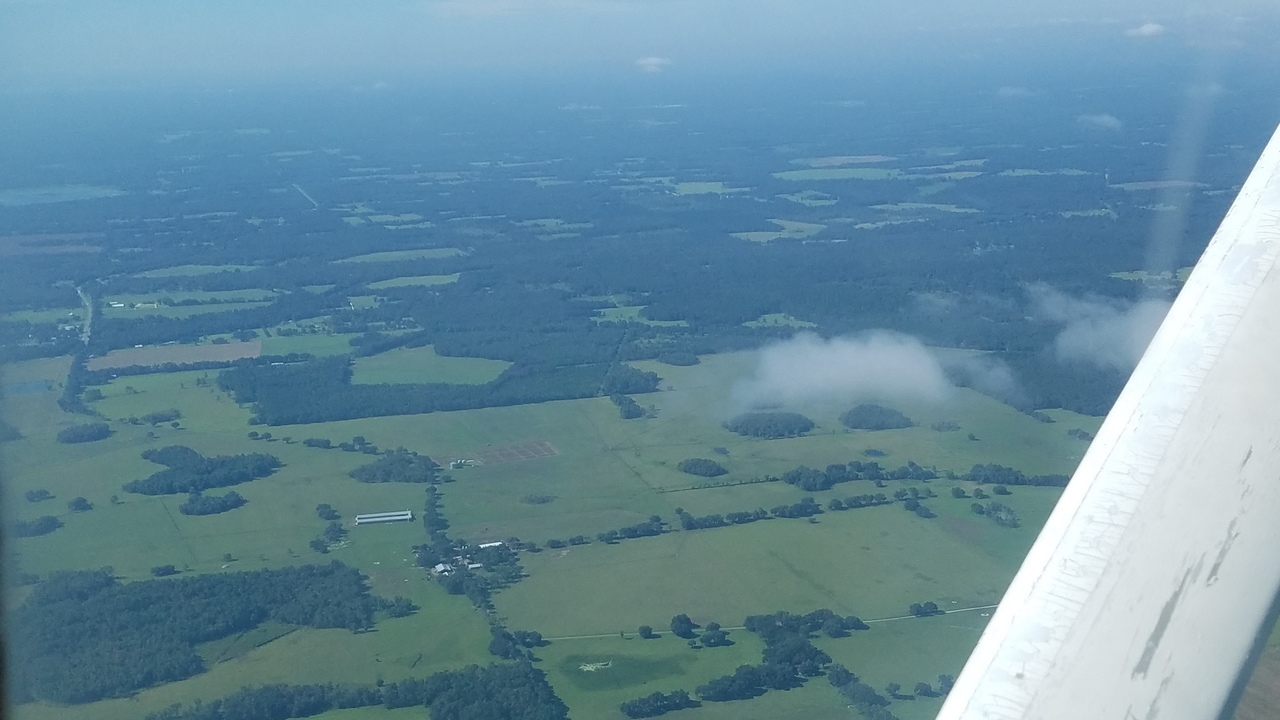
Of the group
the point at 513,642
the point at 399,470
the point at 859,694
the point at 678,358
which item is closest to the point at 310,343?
the point at 678,358

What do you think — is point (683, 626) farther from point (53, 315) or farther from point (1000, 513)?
point (53, 315)

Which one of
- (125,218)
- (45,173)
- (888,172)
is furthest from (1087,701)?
(888,172)

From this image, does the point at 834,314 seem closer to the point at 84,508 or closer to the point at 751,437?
the point at 751,437

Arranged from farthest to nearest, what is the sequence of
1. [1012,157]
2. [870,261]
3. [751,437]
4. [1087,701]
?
[1012,157], [870,261], [751,437], [1087,701]

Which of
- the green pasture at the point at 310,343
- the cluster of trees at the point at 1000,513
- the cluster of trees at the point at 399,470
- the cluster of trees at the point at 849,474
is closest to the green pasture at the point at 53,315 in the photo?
the green pasture at the point at 310,343

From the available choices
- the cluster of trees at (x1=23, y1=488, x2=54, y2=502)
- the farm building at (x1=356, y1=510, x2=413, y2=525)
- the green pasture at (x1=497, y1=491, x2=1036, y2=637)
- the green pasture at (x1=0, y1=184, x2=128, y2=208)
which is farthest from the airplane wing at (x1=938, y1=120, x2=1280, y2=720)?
the green pasture at (x1=0, y1=184, x2=128, y2=208)

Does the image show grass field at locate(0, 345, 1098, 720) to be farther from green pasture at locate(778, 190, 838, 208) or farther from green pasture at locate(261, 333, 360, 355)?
green pasture at locate(778, 190, 838, 208)
